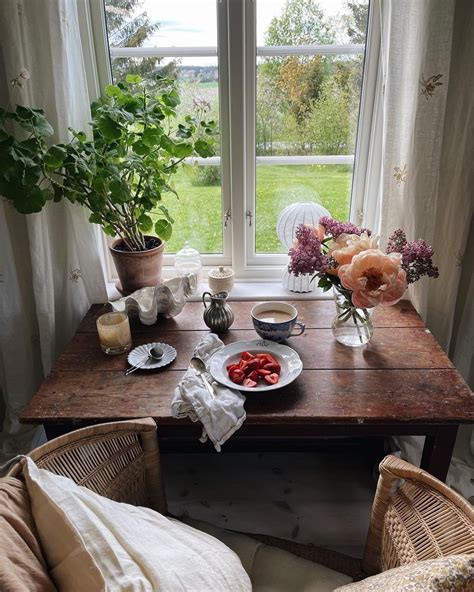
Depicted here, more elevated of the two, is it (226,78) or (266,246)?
(226,78)

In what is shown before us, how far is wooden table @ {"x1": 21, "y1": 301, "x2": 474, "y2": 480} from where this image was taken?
42.4 inches

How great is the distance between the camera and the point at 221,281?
1590mm

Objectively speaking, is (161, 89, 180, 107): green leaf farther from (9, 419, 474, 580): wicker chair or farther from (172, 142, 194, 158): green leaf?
(9, 419, 474, 580): wicker chair

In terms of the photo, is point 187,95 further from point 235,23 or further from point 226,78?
point 235,23

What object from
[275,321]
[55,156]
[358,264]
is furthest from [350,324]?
[55,156]

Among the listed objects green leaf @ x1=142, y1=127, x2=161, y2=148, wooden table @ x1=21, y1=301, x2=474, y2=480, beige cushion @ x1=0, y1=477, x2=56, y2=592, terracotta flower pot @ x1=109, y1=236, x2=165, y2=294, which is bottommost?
wooden table @ x1=21, y1=301, x2=474, y2=480

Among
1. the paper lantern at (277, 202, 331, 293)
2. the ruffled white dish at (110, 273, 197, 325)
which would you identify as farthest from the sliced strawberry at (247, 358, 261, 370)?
the paper lantern at (277, 202, 331, 293)

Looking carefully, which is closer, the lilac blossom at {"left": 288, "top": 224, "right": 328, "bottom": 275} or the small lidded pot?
the lilac blossom at {"left": 288, "top": 224, "right": 328, "bottom": 275}

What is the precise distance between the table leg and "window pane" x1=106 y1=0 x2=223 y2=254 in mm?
1054

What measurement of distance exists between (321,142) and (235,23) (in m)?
0.47

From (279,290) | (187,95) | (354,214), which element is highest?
(187,95)

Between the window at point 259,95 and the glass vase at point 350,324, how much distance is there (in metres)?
0.50

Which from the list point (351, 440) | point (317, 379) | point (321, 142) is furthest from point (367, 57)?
point (351, 440)

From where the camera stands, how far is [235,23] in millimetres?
1421
